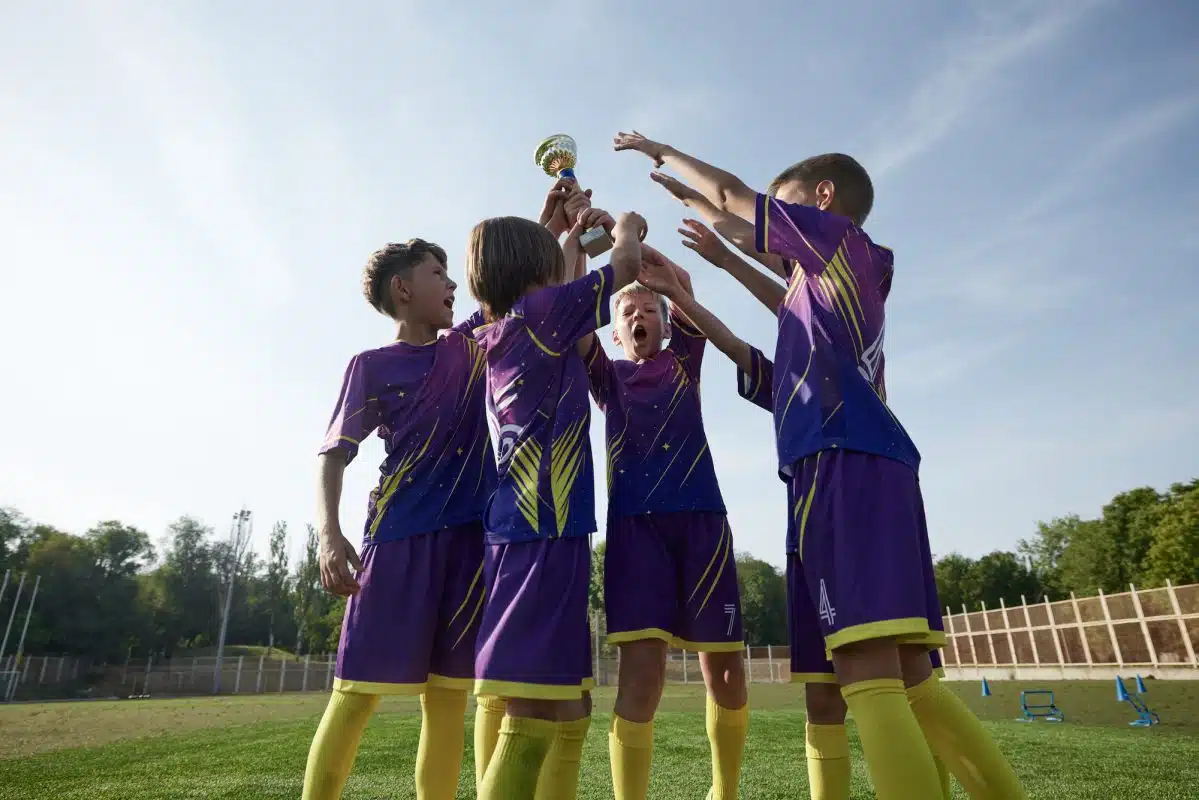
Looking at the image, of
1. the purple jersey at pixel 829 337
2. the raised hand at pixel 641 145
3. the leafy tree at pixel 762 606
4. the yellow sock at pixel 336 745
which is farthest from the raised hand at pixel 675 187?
the leafy tree at pixel 762 606

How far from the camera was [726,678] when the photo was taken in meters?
3.45

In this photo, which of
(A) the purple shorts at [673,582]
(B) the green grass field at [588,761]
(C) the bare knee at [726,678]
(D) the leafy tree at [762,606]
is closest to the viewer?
(A) the purple shorts at [673,582]

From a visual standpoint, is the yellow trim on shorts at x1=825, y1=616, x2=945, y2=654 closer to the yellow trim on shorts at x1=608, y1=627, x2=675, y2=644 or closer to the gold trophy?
the yellow trim on shorts at x1=608, y1=627, x2=675, y2=644

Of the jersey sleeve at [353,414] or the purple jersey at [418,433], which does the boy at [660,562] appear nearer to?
the purple jersey at [418,433]

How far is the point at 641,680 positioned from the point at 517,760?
1.20 m

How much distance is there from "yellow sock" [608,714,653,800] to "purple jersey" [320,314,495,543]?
3.94 ft

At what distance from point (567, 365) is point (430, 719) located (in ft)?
5.28

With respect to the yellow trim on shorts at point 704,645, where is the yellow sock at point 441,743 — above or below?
below

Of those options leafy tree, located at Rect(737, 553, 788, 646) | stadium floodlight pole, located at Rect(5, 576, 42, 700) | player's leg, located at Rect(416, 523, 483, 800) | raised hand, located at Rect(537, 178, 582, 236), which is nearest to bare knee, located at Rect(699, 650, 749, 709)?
player's leg, located at Rect(416, 523, 483, 800)

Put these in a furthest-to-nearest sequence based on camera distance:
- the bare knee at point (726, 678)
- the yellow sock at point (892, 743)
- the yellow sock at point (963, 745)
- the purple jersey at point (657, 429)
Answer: the purple jersey at point (657, 429)
the bare knee at point (726, 678)
the yellow sock at point (963, 745)
the yellow sock at point (892, 743)

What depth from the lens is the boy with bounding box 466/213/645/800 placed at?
2.19 meters

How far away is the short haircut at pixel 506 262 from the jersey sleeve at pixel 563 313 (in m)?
0.24

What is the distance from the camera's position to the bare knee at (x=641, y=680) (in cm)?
318

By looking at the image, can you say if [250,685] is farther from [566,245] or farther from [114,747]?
[566,245]
